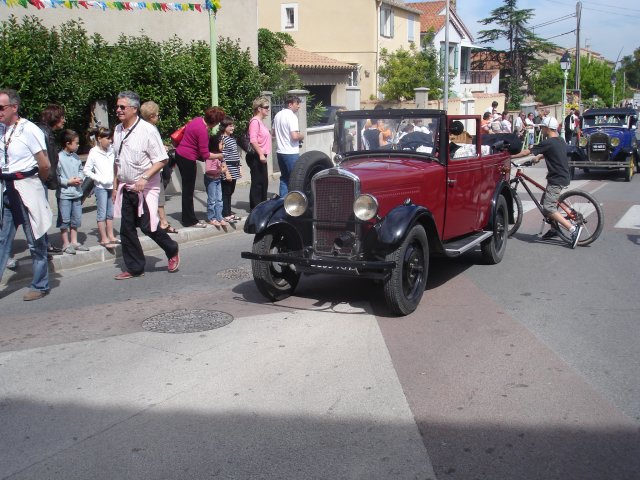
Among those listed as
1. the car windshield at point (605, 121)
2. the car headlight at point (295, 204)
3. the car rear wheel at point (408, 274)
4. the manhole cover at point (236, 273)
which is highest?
the car windshield at point (605, 121)

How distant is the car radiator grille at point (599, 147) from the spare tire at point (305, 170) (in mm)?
13811

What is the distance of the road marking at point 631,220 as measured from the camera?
39.8 ft

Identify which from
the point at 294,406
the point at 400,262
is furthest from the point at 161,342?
the point at 400,262

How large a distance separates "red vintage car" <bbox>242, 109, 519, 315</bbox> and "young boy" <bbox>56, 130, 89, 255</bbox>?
3013 millimetres

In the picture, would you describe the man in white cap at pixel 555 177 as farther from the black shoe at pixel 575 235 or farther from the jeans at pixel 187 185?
the jeans at pixel 187 185

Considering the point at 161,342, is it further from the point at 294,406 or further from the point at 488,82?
the point at 488,82

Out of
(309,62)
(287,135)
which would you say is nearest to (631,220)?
(287,135)

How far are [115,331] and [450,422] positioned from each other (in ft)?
10.6

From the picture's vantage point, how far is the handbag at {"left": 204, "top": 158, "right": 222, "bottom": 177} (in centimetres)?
1095

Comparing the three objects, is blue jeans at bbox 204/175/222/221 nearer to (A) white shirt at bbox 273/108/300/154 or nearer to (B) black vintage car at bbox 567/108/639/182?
(A) white shirt at bbox 273/108/300/154

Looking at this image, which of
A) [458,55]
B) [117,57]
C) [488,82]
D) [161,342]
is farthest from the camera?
[488,82]

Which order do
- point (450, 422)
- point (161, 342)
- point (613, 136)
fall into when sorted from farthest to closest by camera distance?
point (613, 136) → point (161, 342) → point (450, 422)

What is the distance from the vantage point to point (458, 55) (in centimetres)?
5225

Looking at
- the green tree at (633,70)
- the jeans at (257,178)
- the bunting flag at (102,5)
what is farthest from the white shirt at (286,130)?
the green tree at (633,70)
